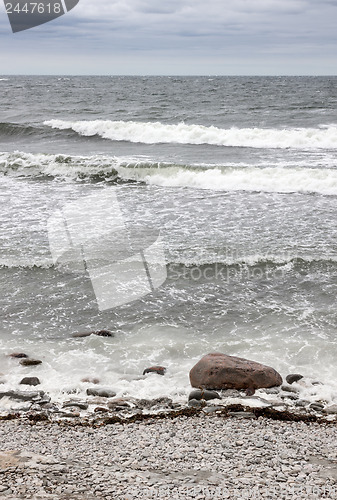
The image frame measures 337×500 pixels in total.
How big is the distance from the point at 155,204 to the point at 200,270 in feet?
19.4

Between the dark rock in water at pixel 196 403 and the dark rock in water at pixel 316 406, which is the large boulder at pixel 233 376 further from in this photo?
the dark rock in water at pixel 316 406

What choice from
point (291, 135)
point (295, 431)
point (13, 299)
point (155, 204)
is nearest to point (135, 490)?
point (295, 431)

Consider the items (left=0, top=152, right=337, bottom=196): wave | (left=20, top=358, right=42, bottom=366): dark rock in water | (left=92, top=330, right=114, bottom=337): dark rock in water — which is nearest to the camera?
(left=20, top=358, right=42, bottom=366): dark rock in water

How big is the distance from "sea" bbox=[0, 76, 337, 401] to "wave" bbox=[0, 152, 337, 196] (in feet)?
0.24

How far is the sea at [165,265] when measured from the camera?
27.1 ft

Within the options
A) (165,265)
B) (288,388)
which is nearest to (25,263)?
(165,265)

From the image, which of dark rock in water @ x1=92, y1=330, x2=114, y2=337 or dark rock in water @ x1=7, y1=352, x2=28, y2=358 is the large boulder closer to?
dark rock in water @ x1=92, y1=330, x2=114, y2=337

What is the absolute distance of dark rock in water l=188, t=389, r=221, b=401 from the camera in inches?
281

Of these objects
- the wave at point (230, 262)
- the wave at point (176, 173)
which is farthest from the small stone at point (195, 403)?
the wave at point (176, 173)

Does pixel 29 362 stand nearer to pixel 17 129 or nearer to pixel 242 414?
pixel 242 414

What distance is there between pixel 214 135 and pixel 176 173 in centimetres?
901

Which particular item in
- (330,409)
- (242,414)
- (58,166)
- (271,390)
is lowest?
(330,409)

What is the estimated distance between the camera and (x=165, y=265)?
462 inches

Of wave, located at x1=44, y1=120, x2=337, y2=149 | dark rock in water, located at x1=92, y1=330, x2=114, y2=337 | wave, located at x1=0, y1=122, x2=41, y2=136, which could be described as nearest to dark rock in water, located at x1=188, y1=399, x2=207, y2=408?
dark rock in water, located at x1=92, y1=330, x2=114, y2=337
